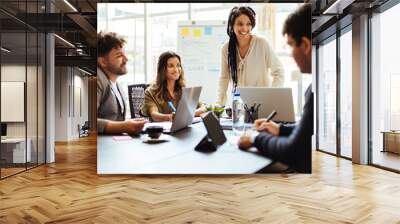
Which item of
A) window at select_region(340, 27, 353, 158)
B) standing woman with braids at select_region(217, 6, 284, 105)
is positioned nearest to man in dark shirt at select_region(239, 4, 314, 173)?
standing woman with braids at select_region(217, 6, 284, 105)

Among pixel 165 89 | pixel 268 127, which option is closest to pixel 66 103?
pixel 165 89

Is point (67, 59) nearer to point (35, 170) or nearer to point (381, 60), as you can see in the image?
point (35, 170)

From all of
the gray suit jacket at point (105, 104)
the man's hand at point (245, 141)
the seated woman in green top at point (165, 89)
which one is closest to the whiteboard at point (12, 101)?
the gray suit jacket at point (105, 104)

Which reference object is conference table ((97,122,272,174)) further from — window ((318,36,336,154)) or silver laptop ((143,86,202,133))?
window ((318,36,336,154))

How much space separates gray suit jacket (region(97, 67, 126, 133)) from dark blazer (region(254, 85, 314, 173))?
49.1 inches

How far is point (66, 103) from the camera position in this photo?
13414 mm

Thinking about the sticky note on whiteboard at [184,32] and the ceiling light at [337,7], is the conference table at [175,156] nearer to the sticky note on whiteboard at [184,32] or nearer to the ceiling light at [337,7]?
the sticky note on whiteboard at [184,32]

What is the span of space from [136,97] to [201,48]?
717 mm

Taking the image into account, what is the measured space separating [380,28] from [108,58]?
507 centimetres

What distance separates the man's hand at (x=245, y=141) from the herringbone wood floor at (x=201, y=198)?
67cm

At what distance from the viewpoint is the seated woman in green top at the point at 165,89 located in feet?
11.5

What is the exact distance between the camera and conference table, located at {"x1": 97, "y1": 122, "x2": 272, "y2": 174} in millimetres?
3459

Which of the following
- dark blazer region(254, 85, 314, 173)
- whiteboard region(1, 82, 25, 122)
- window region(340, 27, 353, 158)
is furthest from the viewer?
window region(340, 27, 353, 158)

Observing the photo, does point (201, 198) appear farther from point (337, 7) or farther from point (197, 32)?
point (337, 7)
